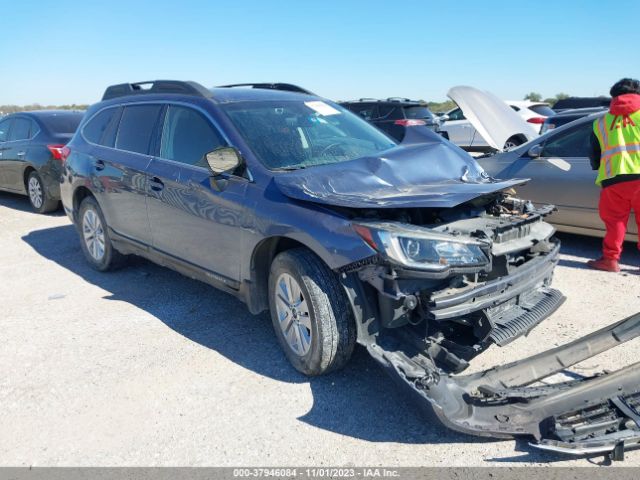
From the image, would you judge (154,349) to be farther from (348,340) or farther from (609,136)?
(609,136)

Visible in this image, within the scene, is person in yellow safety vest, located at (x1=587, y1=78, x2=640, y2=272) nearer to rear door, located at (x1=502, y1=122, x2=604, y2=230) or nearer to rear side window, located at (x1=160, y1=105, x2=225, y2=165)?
rear door, located at (x1=502, y1=122, x2=604, y2=230)

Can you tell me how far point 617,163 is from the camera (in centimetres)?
520

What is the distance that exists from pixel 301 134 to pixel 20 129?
743cm

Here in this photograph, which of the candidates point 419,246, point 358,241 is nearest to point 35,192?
point 358,241

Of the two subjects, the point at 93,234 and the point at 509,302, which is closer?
the point at 509,302

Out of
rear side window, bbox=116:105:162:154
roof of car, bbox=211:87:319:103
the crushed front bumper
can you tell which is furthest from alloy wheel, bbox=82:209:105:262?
the crushed front bumper

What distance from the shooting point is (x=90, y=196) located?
593cm

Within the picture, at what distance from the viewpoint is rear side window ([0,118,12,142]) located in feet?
32.4

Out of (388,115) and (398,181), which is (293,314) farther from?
(388,115)

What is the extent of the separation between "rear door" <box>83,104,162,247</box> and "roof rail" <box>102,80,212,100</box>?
16 centimetres

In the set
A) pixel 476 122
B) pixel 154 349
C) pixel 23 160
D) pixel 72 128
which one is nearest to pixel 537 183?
pixel 476 122

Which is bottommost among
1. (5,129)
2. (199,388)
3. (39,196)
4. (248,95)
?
(199,388)

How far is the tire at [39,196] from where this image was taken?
906cm

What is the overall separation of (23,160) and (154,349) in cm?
675
